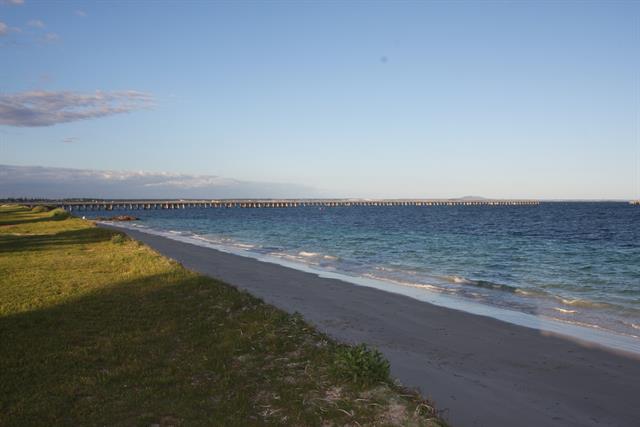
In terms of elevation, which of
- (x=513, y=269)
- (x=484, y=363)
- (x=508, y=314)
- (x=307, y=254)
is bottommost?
(x=307, y=254)

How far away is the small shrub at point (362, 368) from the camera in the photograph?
23.4 feet

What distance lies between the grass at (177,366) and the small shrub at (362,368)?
0.05ft

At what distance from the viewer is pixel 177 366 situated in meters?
7.95

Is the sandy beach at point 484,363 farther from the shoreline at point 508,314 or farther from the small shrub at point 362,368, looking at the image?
the small shrub at point 362,368

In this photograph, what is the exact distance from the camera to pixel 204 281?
49.5 feet

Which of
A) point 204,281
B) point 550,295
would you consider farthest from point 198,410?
point 550,295

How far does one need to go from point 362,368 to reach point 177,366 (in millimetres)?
2950

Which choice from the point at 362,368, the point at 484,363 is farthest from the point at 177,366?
the point at 484,363

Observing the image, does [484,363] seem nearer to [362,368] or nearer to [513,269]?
[362,368]

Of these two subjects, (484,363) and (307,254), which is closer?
(484,363)

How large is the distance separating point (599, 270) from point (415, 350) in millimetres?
18568

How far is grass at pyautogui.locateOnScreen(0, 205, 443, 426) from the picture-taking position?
6.29m

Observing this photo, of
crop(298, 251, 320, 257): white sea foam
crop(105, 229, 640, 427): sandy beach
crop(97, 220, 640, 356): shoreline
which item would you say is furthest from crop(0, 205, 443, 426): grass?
crop(298, 251, 320, 257): white sea foam

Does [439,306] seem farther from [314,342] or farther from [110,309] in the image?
[110,309]
